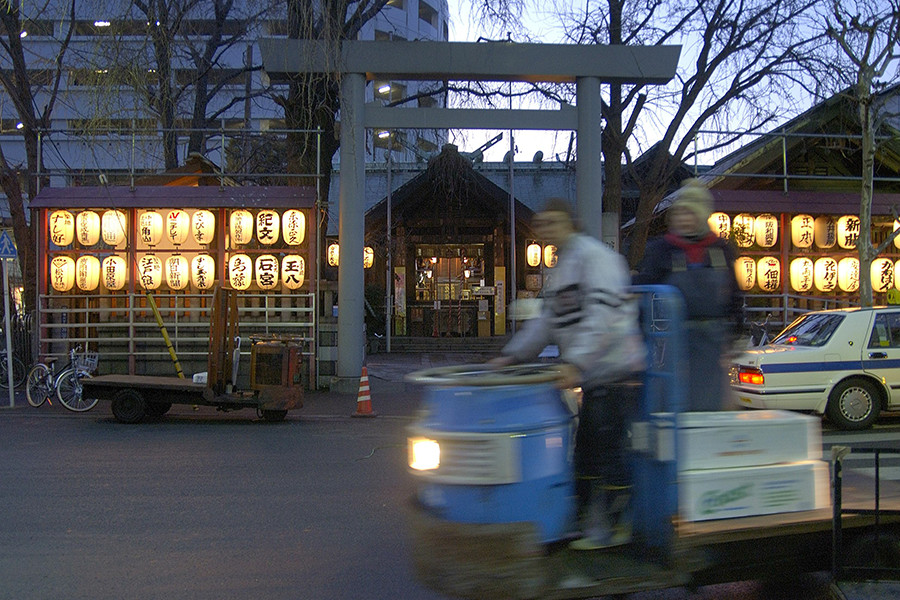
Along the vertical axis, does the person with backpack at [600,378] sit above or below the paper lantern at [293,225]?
below

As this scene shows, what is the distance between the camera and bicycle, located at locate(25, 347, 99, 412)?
13789 mm

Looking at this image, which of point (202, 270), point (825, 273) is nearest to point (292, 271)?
point (202, 270)

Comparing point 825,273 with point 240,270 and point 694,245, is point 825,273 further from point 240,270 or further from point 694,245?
point 694,245

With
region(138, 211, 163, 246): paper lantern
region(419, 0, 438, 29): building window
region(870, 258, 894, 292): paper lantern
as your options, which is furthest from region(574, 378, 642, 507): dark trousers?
region(419, 0, 438, 29): building window

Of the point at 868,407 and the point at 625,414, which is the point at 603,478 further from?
the point at 868,407

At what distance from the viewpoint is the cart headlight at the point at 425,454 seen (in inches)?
155

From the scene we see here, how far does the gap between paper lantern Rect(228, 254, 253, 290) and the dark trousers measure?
14.0 m

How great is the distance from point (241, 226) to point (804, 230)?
44.9 ft

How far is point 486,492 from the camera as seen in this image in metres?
3.79

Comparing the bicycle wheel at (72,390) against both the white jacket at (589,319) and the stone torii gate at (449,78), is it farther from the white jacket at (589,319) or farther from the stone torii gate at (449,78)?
the white jacket at (589,319)

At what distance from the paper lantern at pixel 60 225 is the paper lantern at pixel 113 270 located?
100 cm

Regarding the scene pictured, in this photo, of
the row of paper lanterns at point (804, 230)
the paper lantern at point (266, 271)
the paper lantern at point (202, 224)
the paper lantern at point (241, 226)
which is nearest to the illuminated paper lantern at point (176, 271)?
the paper lantern at point (202, 224)

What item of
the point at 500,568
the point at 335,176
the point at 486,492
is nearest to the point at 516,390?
the point at 486,492

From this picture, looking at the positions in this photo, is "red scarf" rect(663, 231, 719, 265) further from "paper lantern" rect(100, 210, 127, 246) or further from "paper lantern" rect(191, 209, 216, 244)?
"paper lantern" rect(100, 210, 127, 246)
